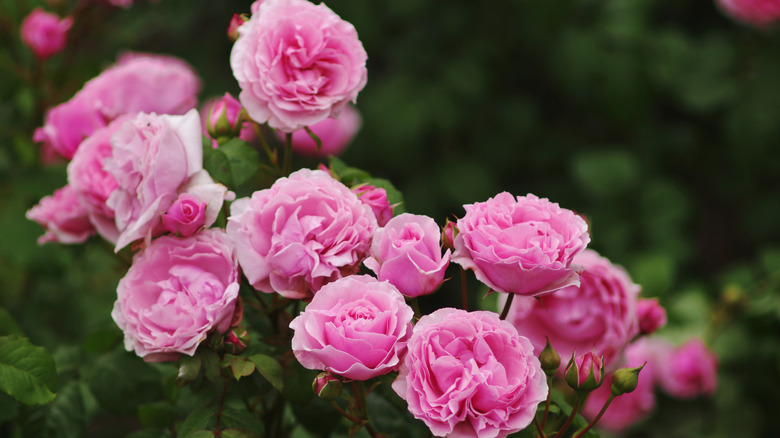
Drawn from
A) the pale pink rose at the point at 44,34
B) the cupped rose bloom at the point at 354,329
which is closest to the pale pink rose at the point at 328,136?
the pale pink rose at the point at 44,34

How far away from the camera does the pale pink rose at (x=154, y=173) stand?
68cm

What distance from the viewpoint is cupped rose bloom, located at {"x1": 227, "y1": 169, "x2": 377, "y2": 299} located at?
640 mm

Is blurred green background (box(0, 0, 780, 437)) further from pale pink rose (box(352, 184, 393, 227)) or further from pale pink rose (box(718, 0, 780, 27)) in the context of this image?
pale pink rose (box(352, 184, 393, 227))

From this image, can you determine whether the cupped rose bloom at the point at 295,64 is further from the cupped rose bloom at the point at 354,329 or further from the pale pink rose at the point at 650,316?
the pale pink rose at the point at 650,316

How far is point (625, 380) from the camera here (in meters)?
0.67

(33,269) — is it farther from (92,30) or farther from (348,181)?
(348,181)

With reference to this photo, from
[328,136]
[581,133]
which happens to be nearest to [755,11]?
[581,133]

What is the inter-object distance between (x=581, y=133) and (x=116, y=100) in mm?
1503

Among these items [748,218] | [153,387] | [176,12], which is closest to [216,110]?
[153,387]

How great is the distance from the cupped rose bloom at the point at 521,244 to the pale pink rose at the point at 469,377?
44 mm

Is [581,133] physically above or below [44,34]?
below

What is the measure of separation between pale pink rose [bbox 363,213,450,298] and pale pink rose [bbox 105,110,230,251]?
0.16 metres

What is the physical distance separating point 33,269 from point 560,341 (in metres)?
0.89

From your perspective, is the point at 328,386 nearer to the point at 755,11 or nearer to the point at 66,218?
the point at 66,218
